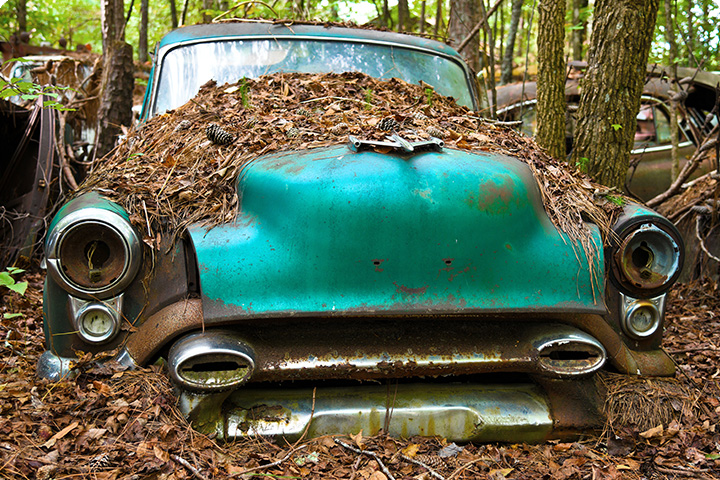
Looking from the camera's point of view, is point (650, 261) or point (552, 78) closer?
point (650, 261)

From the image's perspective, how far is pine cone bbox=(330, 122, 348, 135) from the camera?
2.76 meters

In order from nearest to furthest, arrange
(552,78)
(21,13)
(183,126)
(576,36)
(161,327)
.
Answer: (161,327) < (183,126) < (552,78) < (576,36) < (21,13)

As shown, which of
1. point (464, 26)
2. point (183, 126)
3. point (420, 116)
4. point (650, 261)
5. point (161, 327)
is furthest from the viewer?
point (464, 26)

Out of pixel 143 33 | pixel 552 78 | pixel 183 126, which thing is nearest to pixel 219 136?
pixel 183 126

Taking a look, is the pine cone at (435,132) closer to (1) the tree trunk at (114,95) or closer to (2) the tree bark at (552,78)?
(2) the tree bark at (552,78)

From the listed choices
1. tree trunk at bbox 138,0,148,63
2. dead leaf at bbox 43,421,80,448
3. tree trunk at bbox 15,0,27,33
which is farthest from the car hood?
tree trunk at bbox 15,0,27,33

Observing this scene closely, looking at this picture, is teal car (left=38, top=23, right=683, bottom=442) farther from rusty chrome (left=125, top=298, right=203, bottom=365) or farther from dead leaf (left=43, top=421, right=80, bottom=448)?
dead leaf (left=43, top=421, right=80, bottom=448)

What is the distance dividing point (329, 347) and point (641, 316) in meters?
1.30

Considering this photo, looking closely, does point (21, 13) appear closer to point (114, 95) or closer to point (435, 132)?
point (114, 95)

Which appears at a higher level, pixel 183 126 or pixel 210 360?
pixel 183 126

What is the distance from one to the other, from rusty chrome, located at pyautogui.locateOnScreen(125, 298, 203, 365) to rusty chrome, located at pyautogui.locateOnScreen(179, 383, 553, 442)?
8.6 inches

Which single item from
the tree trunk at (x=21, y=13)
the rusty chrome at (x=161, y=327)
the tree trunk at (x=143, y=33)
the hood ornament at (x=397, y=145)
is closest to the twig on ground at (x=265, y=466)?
the rusty chrome at (x=161, y=327)

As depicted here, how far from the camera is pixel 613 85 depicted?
411 cm

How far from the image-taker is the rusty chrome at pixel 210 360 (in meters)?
2.04
